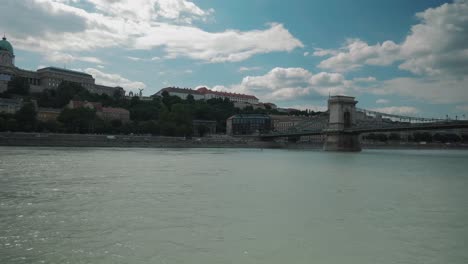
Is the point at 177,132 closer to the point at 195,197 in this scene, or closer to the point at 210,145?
the point at 210,145

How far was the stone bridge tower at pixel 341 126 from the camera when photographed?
44.5 meters

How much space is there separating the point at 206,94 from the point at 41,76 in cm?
3720

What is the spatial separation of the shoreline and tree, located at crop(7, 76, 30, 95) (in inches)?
1243

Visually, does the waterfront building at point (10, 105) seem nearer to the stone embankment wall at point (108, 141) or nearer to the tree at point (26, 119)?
the tree at point (26, 119)

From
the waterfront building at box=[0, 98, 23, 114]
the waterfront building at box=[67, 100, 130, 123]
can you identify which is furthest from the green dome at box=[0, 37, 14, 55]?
the waterfront building at box=[67, 100, 130, 123]

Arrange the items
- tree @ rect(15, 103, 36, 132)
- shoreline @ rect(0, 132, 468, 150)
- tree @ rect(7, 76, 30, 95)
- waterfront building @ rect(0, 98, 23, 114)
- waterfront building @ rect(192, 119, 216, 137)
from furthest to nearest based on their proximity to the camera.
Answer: tree @ rect(7, 76, 30, 95) → waterfront building @ rect(192, 119, 216, 137) → waterfront building @ rect(0, 98, 23, 114) → tree @ rect(15, 103, 36, 132) → shoreline @ rect(0, 132, 468, 150)

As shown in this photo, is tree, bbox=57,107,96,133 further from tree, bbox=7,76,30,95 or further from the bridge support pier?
the bridge support pier

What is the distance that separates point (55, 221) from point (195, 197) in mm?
3215

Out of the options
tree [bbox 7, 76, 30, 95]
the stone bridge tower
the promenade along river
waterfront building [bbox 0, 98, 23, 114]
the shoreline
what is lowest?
the promenade along river

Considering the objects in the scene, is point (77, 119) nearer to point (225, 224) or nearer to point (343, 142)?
point (343, 142)

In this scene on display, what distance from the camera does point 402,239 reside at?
17.8 feet

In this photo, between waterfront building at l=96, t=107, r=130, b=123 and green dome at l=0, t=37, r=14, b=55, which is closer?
waterfront building at l=96, t=107, r=130, b=123

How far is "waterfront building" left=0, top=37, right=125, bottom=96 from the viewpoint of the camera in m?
71.7

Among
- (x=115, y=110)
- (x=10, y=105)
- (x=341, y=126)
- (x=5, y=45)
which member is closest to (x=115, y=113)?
(x=115, y=110)
